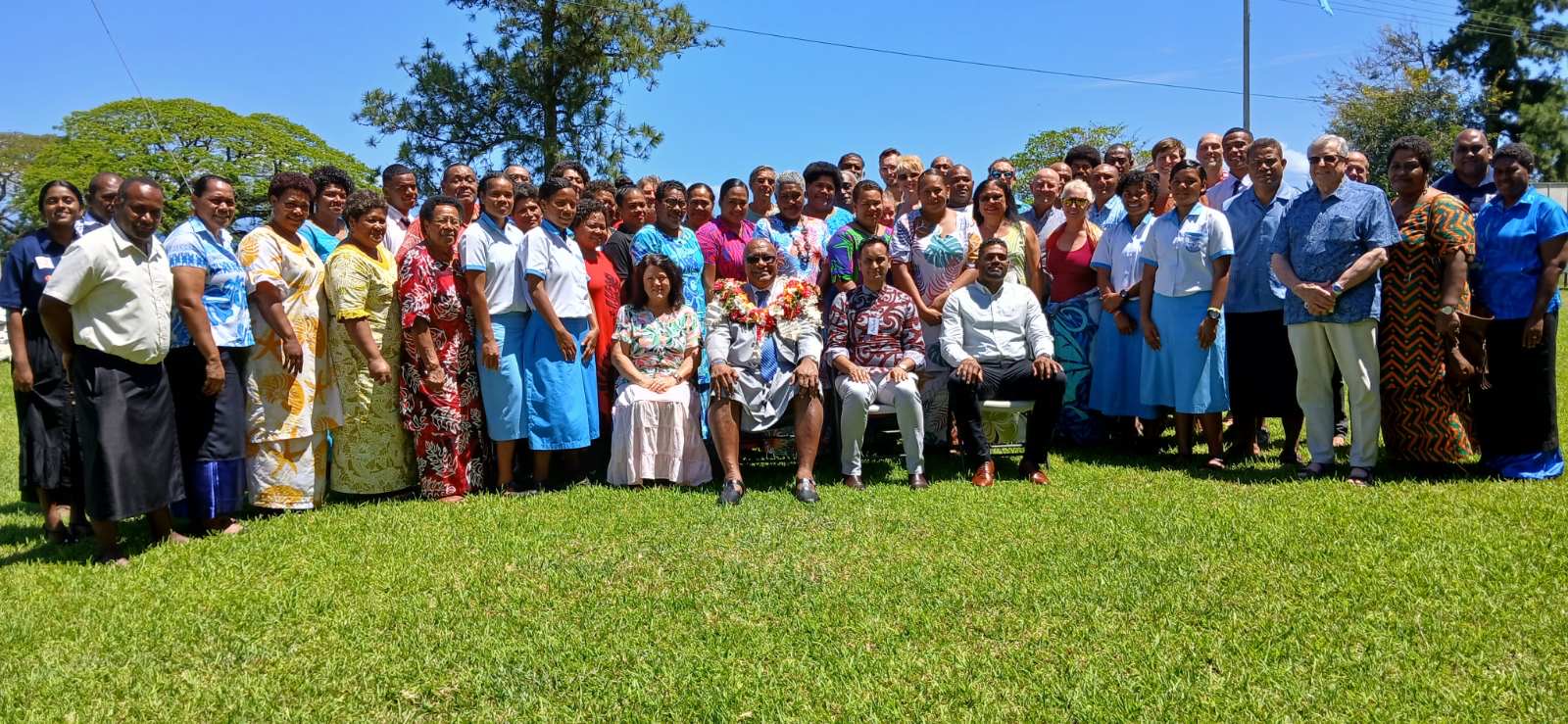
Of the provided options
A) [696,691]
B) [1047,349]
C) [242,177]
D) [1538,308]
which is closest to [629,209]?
[1047,349]

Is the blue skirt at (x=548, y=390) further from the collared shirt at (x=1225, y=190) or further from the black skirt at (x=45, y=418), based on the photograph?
the collared shirt at (x=1225, y=190)

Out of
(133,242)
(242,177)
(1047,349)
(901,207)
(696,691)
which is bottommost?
(696,691)

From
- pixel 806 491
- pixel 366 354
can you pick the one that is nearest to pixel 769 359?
pixel 806 491

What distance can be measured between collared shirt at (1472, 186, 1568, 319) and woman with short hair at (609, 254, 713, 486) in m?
4.92

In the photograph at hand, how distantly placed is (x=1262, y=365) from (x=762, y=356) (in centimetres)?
340

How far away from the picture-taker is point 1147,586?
412cm

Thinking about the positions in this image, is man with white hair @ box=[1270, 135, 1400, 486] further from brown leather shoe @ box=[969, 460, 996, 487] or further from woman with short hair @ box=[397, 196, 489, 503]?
woman with short hair @ box=[397, 196, 489, 503]

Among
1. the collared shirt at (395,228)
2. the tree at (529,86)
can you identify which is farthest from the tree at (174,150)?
the collared shirt at (395,228)

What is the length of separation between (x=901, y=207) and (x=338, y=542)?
5.22m

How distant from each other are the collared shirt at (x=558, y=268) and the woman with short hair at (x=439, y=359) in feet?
1.52

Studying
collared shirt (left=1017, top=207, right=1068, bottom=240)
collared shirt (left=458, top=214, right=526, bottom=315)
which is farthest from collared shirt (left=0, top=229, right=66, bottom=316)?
collared shirt (left=1017, top=207, right=1068, bottom=240)

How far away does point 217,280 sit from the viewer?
17.5 ft

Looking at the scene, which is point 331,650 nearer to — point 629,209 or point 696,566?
point 696,566

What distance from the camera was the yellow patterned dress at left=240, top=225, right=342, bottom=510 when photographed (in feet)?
18.6
